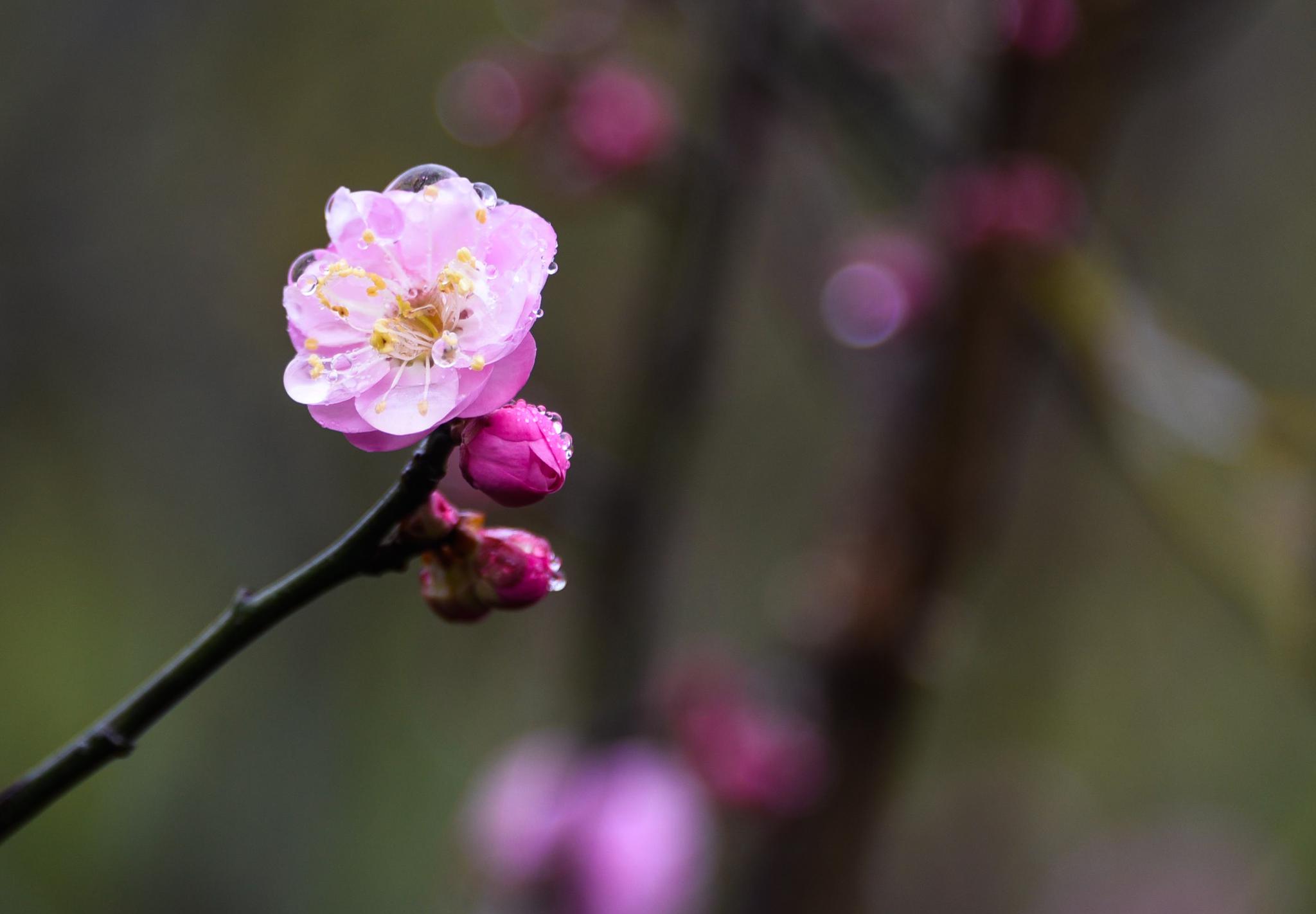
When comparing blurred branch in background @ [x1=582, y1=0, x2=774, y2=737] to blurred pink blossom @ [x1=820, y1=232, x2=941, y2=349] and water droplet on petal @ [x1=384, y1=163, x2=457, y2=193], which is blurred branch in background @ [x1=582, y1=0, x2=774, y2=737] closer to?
Result: blurred pink blossom @ [x1=820, y1=232, x2=941, y2=349]

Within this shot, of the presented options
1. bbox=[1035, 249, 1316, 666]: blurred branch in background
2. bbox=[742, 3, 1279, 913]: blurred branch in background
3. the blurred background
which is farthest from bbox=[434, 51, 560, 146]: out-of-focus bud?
bbox=[1035, 249, 1316, 666]: blurred branch in background

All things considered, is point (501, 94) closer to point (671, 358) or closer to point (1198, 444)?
point (671, 358)

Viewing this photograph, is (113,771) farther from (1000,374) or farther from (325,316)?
(325,316)

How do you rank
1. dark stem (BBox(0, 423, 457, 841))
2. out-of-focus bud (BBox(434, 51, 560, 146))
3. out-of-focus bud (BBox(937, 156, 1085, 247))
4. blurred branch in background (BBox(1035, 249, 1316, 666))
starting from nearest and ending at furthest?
dark stem (BBox(0, 423, 457, 841)), blurred branch in background (BBox(1035, 249, 1316, 666)), out-of-focus bud (BBox(937, 156, 1085, 247)), out-of-focus bud (BBox(434, 51, 560, 146))

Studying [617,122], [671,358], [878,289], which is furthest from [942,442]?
[617,122]

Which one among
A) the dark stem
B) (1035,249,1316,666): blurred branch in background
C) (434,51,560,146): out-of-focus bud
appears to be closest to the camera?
the dark stem

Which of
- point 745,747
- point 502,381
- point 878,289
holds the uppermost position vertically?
point 878,289

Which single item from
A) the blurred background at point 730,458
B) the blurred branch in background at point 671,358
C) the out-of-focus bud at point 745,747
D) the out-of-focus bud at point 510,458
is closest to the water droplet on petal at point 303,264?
the out-of-focus bud at point 510,458
